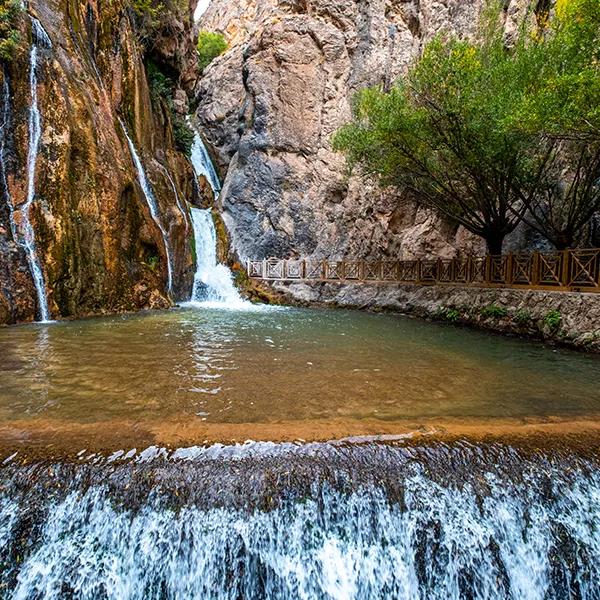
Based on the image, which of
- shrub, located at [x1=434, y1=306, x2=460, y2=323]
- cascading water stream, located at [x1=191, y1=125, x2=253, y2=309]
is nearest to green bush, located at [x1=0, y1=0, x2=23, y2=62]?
cascading water stream, located at [x1=191, y1=125, x2=253, y2=309]

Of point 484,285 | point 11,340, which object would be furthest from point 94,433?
point 484,285

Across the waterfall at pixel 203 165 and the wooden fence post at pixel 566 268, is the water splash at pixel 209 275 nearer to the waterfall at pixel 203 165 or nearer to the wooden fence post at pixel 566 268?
the waterfall at pixel 203 165

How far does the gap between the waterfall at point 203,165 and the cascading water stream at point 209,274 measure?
14.7 feet

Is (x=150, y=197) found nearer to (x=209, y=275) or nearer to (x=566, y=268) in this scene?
(x=209, y=275)

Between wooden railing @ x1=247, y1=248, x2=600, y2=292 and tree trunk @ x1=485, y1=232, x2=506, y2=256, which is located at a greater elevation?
tree trunk @ x1=485, y1=232, x2=506, y2=256

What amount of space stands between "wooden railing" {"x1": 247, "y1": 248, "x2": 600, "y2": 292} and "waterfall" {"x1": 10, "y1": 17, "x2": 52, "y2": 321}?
488 inches

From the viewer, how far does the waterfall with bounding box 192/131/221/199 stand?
27.9 metres

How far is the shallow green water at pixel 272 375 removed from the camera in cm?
463

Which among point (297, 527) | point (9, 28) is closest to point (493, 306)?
point (297, 527)

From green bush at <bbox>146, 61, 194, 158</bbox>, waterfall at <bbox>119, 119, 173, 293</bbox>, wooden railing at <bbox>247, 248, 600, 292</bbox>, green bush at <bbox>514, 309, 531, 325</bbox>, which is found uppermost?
green bush at <bbox>146, 61, 194, 158</bbox>

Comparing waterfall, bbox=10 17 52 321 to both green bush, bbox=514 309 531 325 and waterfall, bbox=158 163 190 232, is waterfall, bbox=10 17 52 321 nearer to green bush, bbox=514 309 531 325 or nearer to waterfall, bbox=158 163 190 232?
waterfall, bbox=158 163 190 232

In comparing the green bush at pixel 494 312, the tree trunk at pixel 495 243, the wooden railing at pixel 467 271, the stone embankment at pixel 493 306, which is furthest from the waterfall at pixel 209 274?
the tree trunk at pixel 495 243

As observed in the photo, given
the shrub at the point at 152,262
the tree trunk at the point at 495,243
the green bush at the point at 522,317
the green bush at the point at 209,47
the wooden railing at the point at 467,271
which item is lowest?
the green bush at the point at 522,317

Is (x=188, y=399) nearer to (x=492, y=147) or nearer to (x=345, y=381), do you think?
(x=345, y=381)
